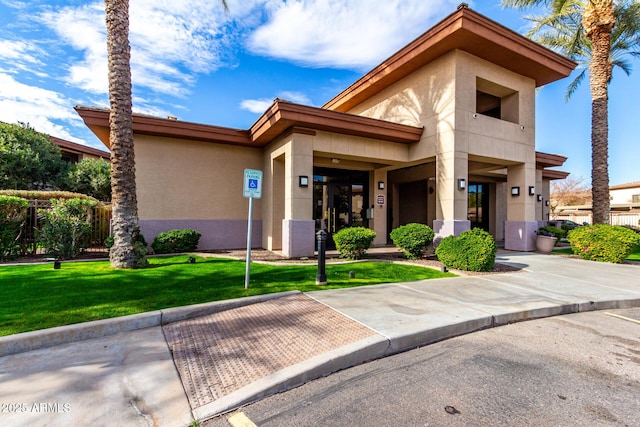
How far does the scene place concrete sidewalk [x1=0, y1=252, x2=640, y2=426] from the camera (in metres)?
2.64

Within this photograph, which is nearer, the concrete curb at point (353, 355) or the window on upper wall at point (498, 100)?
the concrete curb at point (353, 355)

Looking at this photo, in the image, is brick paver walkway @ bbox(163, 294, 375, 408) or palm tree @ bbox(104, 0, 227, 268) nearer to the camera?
brick paver walkway @ bbox(163, 294, 375, 408)

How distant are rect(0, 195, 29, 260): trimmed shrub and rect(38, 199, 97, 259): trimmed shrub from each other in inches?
22.5

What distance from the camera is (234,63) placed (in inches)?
523

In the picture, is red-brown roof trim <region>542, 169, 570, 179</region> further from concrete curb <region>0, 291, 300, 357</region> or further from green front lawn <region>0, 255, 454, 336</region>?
concrete curb <region>0, 291, 300, 357</region>

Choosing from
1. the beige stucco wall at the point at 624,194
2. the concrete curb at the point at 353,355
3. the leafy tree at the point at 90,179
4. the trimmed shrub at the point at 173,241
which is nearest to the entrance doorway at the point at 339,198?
the trimmed shrub at the point at 173,241

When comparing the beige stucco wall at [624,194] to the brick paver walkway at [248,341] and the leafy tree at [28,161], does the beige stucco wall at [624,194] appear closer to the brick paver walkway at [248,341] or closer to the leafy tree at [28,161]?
the brick paver walkway at [248,341]

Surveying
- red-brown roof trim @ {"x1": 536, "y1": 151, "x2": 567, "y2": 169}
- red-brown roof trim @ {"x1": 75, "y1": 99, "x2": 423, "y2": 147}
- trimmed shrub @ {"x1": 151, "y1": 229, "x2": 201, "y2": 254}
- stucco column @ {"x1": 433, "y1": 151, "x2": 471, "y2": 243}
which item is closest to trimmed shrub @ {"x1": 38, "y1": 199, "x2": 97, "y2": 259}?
trimmed shrub @ {"x1": 151, "y1": 229, "x2": 201, "y2": 254}

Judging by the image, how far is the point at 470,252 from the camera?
8.12 metres

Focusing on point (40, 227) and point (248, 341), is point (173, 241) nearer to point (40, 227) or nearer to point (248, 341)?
point (40, 227)

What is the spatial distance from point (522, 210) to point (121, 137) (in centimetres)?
1399

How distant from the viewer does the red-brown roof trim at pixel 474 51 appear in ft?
30.3

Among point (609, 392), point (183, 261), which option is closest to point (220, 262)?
point (183, 261)

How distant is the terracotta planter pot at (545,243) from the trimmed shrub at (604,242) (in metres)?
0.95
